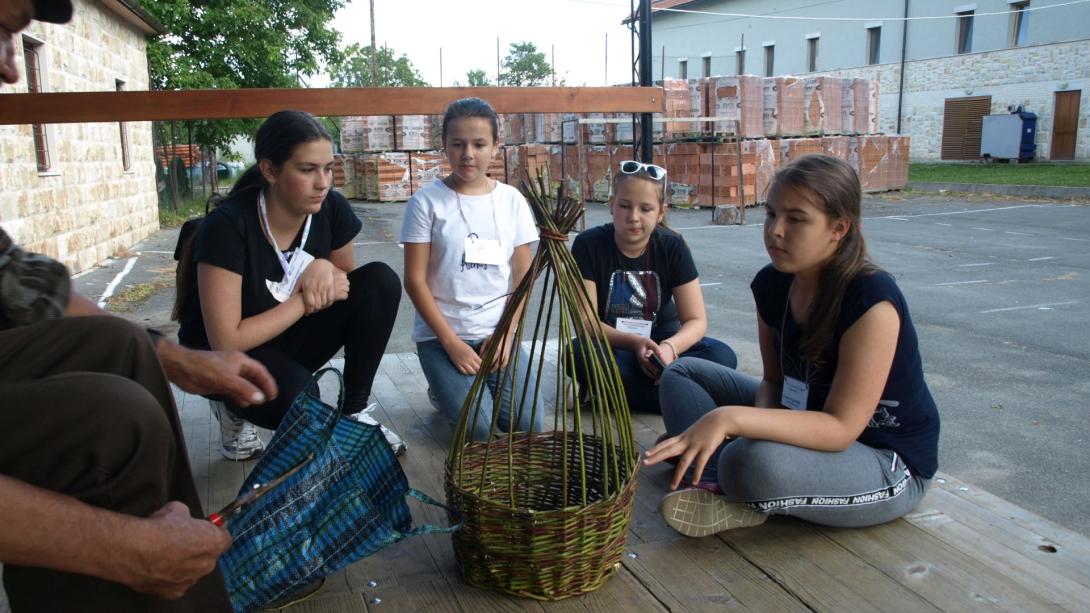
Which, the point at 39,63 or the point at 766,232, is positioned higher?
the point at 39,63

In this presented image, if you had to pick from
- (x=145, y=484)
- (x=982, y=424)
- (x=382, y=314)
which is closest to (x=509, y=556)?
(x=145, y=484)

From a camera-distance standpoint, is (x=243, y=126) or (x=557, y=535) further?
(x=243, y=126)

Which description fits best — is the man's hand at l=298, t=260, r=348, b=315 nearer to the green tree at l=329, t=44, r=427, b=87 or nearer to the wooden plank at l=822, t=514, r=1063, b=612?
the wooden plank at l=822, t=514, r=1063, b=612

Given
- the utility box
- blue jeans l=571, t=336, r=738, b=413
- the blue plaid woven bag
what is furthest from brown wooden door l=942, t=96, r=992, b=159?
the blue plaid woven bag

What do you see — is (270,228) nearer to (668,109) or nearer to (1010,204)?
(668,109)

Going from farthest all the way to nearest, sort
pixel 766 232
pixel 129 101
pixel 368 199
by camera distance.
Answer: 1. pixel 368 199
2. pixel 129 101
3. pixel 766 232

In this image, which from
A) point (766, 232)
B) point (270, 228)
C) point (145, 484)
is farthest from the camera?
point (270, 228)

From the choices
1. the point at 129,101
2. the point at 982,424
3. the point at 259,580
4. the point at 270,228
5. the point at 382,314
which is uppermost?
the point at 129,101

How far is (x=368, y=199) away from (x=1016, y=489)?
17809 mm

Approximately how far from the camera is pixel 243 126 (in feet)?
55.5

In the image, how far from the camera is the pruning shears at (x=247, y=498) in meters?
1.40

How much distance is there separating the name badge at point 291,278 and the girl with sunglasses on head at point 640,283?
3.19 ft

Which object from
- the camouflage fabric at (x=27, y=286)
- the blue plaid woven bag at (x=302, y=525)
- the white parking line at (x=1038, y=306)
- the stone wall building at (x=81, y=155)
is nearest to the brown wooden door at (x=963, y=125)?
the white parking line at (x=1038, y=306)

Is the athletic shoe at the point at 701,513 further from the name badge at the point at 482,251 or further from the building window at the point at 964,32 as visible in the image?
the building window at the point at 964,32
